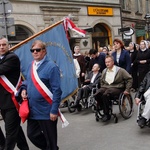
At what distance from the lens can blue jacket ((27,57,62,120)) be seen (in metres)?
3.81

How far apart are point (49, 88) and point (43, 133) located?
0.64m

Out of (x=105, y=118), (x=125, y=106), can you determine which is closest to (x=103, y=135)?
(x=105, y=118)

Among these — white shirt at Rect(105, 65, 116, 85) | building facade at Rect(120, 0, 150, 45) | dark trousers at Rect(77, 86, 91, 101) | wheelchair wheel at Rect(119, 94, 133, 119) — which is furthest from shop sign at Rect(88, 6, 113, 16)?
wheelchair wheel at Rect(119, 94, 133, 119)

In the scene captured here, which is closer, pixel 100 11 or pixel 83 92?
pixel 83 92

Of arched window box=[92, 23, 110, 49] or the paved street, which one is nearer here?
the paved street

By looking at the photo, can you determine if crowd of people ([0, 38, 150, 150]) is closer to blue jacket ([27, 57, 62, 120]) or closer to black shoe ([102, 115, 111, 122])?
blue jacket ([27, 57, 62, 120])

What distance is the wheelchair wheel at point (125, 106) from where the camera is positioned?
6363 millimetres

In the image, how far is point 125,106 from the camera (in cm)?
667

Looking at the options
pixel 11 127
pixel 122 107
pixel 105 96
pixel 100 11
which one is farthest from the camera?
pixel 100 11

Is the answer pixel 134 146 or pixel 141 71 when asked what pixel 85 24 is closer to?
pixel 141 71

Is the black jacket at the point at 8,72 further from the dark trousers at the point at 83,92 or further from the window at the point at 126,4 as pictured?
the window at the point at 126,4

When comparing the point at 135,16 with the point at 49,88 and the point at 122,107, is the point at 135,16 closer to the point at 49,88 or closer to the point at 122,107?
the point at 122,107

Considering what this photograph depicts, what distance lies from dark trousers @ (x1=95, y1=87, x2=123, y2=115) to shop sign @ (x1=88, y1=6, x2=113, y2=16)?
1535 cm

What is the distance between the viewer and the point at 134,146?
4.80m
